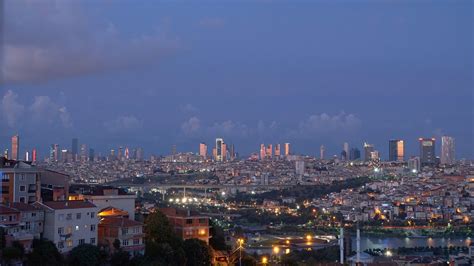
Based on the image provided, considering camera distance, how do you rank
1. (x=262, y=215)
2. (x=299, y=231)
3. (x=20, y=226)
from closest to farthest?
(x=20, y=226) < (x=299, y=231) < (x=262, y=215)

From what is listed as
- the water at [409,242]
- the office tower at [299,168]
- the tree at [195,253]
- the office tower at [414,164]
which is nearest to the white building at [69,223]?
the tree at [195,253]

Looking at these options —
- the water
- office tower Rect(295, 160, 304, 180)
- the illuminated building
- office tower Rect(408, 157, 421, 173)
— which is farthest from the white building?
office tower Rect(408, 157, 421, 173)

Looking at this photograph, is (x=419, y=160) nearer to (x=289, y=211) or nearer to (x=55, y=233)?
(x=289, y=211)

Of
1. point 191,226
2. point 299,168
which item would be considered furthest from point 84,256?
point 299,168

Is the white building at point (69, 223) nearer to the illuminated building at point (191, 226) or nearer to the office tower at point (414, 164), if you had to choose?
the illuminated building at point (191, 226)

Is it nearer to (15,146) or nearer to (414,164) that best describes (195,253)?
(15,146)

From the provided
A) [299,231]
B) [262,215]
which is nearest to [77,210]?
[299,231]
